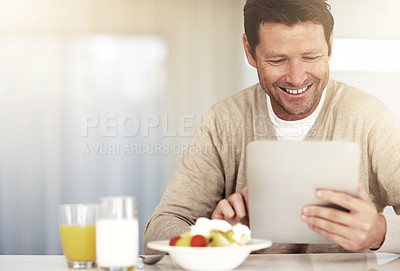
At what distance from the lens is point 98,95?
3.40 metres

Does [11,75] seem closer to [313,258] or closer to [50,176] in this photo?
[50,176]

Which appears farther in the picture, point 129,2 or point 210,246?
point 129,2

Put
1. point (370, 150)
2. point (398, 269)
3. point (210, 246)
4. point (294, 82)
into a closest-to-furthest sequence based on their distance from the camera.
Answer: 1. point (210, 246)
2. point (398, 269)
3. point (370, 150)
4. point (294, 82)

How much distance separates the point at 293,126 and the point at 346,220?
102cm

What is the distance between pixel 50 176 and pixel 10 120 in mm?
435

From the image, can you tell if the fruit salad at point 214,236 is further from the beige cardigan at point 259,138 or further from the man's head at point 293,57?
the man's head at point 293,57

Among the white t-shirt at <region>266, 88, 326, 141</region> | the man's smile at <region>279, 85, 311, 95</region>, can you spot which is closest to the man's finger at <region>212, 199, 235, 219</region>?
the white t-shirt at <region>266, 88, 326, 141</region>

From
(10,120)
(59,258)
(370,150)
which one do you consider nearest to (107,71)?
(10,120)

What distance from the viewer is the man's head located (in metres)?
2.53

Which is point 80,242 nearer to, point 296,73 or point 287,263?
point 287,263

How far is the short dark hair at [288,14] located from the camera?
8.45ft

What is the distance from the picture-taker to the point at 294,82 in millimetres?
2539

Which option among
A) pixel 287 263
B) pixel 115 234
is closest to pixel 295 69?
pixel 287 263

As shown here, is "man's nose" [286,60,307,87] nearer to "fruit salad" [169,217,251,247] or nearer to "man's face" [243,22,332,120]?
"man's face" [243,22,332,120]
